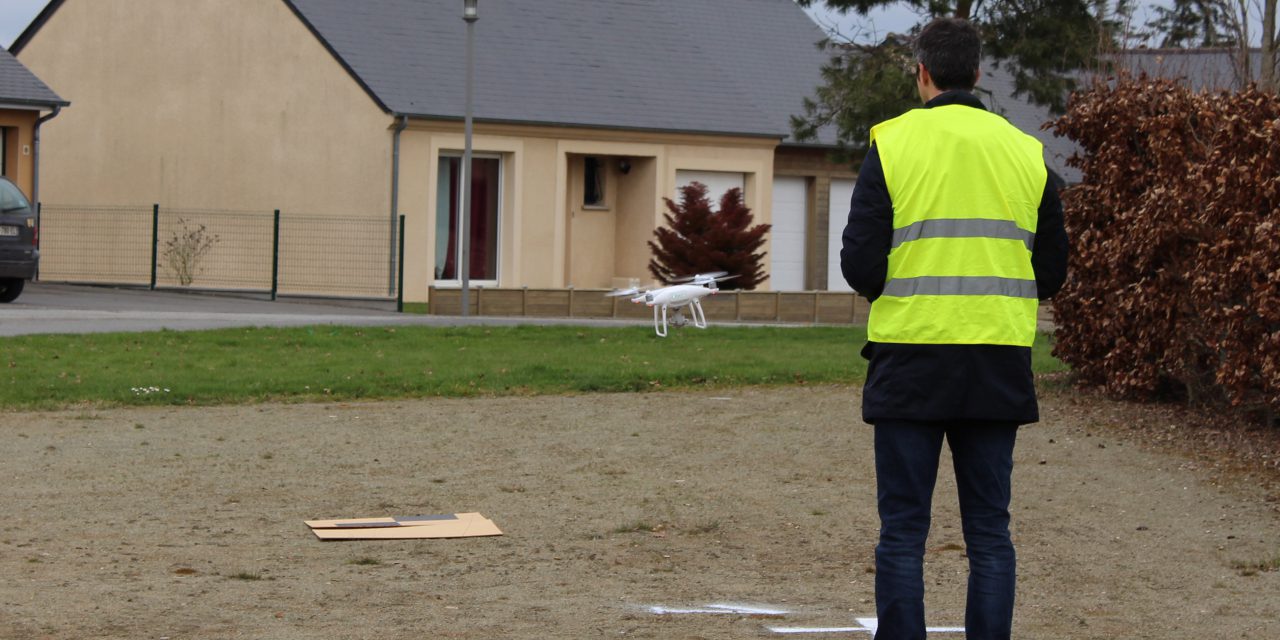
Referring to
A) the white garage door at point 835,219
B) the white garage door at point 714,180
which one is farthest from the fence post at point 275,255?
the white garage door at point 835,219

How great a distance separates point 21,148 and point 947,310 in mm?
26311

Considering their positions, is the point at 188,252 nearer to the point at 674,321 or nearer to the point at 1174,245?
the point at 674,321

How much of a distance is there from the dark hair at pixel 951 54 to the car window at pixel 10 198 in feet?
64.8

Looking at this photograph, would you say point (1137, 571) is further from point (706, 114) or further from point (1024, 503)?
point (706, 114)

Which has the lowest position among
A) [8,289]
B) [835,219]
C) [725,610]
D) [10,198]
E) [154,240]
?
[725,610]

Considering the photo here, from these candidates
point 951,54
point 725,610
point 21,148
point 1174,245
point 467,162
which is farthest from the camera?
point 21,148

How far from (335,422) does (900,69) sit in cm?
1428

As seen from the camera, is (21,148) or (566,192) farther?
(566,192)

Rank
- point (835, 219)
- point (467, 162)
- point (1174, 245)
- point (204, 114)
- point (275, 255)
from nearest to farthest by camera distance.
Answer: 1. point (1174, 245)
2. point (467, 162)
3. point (275, 255)
4. point (204, 114)
5. point (835, 219)

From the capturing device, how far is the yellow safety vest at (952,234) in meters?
4.95

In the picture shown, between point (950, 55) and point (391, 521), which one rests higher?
point (950, 55)

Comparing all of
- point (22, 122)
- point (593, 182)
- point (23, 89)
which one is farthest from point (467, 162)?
point (22, 122)

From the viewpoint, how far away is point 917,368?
4938 millimetres

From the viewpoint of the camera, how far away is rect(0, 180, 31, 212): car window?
2275cm
